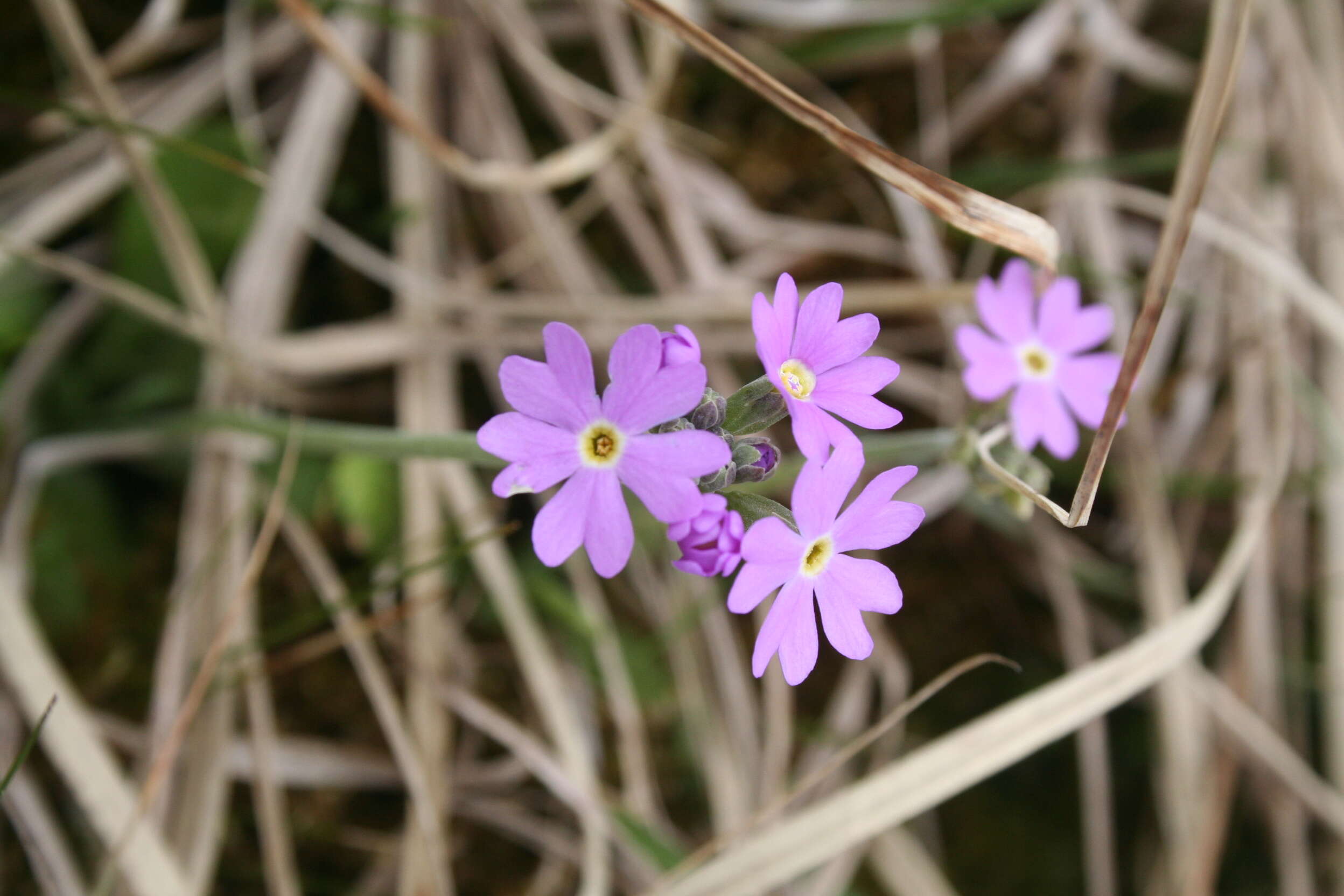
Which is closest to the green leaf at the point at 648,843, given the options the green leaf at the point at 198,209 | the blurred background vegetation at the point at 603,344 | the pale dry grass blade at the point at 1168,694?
the blurred background vegetation at the point at 603,344

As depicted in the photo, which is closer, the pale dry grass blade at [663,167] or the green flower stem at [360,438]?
the green flower stem at [360,438]

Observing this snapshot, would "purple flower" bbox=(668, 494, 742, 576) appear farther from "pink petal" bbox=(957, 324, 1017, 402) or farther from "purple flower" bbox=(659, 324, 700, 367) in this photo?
"pink petal" bbox=(957, 324, 1017, 402)

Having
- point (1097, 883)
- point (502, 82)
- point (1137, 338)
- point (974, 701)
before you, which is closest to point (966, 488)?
point (974, 701)

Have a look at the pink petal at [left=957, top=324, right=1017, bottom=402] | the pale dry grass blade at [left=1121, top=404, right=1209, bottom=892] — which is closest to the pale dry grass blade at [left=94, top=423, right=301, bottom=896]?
the pink petal at [left=957, top=324, right=1017, bottom=402]

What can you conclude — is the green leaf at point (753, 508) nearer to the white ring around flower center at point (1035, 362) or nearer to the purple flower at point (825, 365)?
the purple flower at point (825, 365)

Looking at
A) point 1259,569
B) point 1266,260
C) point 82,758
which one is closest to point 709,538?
point 82,758

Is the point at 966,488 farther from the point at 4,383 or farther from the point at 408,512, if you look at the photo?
the point at 4,383
